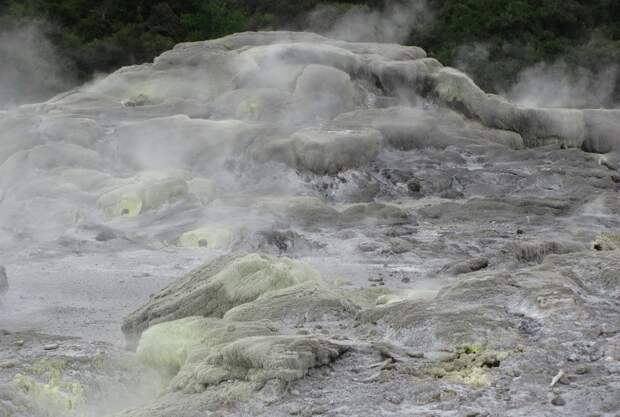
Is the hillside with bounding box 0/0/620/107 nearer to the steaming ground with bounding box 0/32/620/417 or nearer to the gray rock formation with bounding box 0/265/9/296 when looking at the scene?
the steaming ground with bounding box 0/32/620/417

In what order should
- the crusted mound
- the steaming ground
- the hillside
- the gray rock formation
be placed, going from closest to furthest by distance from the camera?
the steaming ground → the crusted mound → the gray rock formation → the hillside

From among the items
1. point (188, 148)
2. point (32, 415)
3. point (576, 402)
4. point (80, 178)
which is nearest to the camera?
point (576, 402)

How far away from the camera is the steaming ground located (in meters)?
4.54

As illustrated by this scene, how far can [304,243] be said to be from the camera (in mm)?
9977

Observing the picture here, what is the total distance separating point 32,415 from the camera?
475cm

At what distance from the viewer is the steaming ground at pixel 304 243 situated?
4.54m

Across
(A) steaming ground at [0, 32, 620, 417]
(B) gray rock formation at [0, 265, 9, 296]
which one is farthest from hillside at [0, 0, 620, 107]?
(B) gray rock formation at [0, 265, 9, 296]

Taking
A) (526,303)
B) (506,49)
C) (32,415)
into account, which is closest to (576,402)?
(526,303)

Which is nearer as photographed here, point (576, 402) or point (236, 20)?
point (576, 402)

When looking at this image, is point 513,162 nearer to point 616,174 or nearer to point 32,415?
point 616,174

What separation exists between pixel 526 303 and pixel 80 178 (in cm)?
893

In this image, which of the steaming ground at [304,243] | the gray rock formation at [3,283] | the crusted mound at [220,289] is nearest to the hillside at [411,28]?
the steaming ground at [304,243]

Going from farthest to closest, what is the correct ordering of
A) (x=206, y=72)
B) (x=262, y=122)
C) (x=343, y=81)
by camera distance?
(x=206, y=72)
(x=343, y=81)
(x=262, y=122)

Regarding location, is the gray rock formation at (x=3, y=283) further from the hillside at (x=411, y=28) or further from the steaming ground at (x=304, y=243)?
the hillside at (x=411, y=28)
